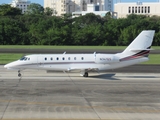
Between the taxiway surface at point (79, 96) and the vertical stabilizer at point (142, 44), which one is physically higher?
the vertical stabilizer at point (142, 44)

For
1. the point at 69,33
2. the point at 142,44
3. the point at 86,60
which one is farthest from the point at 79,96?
the point at 69,33

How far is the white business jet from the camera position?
36.4 m

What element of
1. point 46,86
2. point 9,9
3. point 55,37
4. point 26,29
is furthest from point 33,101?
point 9,9

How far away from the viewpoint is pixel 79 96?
26.3 meters

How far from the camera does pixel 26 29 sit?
107938 mm

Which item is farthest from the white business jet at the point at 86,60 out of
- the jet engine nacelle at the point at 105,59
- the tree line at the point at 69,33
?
the tree line at the point at 69,33

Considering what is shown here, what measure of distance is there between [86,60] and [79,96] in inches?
423

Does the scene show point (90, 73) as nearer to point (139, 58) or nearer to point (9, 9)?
point (139, 58)

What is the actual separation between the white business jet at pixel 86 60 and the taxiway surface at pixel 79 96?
0.89m

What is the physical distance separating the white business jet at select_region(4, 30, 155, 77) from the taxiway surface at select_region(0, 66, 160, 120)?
0.89 meters

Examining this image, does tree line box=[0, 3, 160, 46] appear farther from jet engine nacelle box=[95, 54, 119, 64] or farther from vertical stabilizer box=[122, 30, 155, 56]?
jet engine nacelle box=[95, 54, 119, 64]

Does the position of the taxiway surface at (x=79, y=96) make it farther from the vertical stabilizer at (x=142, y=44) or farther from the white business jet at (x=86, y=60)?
the vertical stabilizer at (x=142, y=44)

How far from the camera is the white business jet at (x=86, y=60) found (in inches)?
1435

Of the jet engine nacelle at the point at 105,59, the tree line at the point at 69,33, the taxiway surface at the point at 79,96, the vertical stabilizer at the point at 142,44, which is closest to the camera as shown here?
the taxiway surface at the point at 79,96
